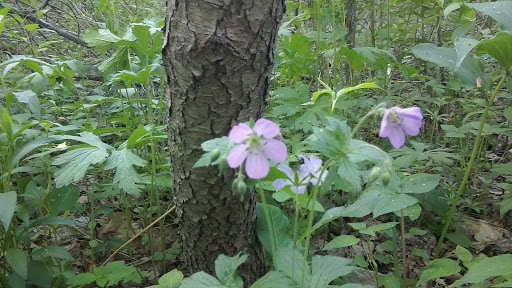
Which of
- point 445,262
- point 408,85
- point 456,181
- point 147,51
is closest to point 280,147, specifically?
point 445,262

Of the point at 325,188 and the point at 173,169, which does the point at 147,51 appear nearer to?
the point at 173,169

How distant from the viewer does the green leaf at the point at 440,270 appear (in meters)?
1.38

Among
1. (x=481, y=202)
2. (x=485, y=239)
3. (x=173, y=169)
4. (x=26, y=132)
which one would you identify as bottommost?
(x=485, y=239)

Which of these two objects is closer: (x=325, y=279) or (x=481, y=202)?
(x=325, y=279)

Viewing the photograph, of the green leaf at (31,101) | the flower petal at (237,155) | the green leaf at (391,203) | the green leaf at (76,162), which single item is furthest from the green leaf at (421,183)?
the green leaf at (31,101)

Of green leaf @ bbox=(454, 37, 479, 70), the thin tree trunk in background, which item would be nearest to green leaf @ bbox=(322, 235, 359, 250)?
green leaf @ bbox=(454, 37, 479, 70)

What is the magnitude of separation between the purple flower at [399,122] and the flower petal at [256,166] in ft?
1.02

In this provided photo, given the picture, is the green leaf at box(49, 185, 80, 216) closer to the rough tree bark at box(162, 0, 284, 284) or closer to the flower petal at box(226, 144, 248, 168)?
the rough tree bark at box(162, 0, 284, 284)

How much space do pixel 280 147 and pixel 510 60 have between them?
99 centimetres

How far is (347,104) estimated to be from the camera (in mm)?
2107

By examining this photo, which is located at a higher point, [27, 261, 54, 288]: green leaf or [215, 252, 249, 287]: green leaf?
[215, 252, 249, 287]: green leaf

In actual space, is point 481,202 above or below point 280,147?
below

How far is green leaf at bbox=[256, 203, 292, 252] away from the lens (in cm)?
154

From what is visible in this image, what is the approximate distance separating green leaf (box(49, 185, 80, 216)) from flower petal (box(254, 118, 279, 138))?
3.63ft
